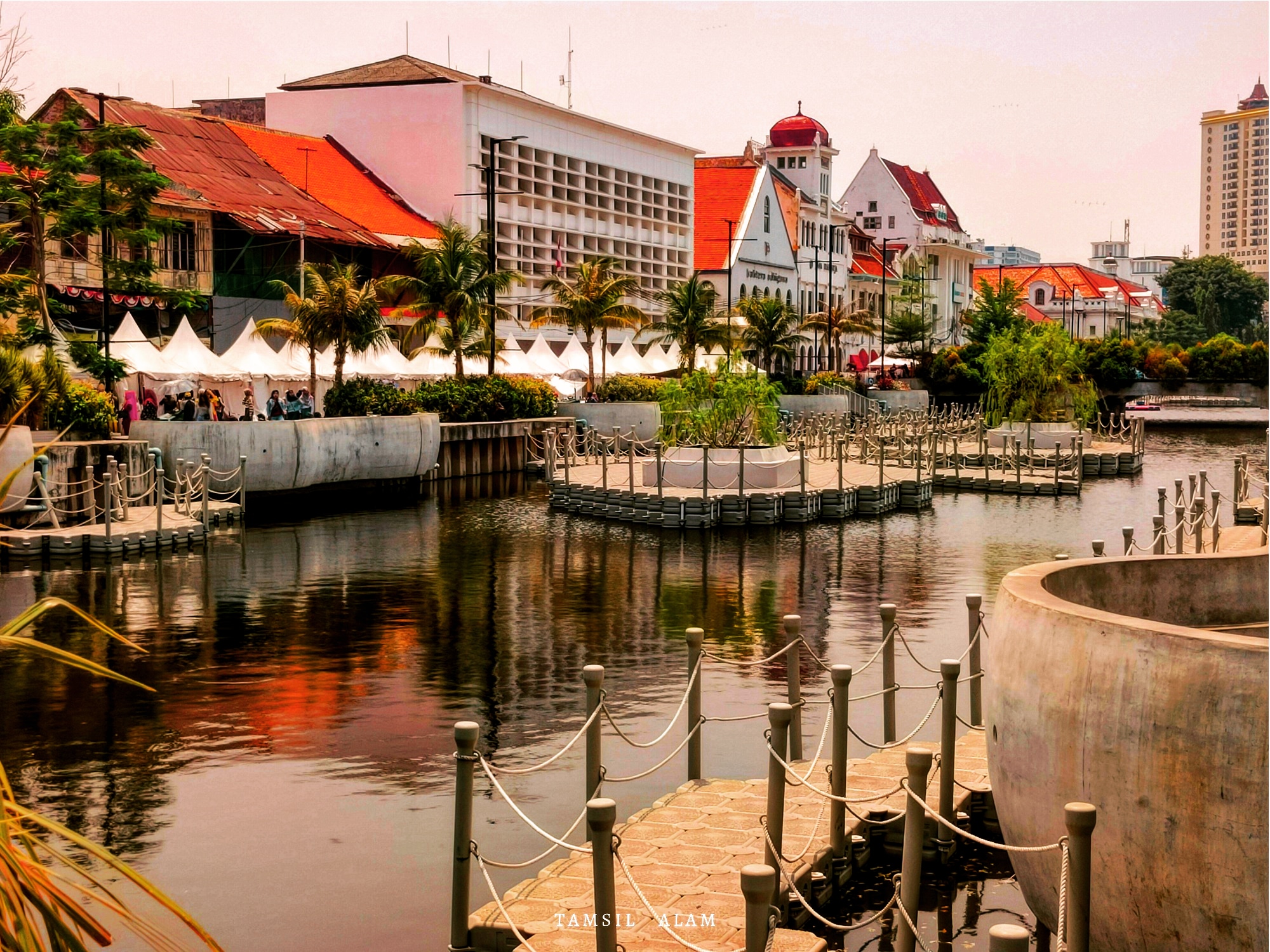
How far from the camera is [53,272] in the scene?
42562 millimetres

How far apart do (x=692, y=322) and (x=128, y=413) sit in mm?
33620

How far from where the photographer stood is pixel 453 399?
4172 centimetres

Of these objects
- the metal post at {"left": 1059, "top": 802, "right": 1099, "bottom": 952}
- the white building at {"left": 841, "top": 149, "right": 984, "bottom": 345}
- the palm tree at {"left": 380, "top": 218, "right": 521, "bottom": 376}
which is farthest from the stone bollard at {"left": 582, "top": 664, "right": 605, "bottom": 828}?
the white building at {"left": 841, "top": 149, "right": 984, "bottom": 345}

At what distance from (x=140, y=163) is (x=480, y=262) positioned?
13497 millimetres

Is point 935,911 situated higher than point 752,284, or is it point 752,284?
point 752,284

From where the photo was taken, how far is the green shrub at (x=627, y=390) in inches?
2044

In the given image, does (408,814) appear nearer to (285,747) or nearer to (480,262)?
(285,747)

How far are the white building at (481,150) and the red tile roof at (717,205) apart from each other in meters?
13.9

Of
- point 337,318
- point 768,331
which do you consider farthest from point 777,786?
point 768,331

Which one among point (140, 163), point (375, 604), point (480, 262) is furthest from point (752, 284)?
point (375, 604)

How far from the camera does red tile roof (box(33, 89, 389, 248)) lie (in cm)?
4978

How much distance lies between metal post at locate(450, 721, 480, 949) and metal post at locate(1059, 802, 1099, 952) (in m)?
2.98

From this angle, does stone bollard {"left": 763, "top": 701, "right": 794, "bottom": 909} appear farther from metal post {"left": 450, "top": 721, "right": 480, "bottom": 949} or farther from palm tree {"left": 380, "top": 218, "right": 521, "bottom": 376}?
palm tree {"left": 380, "top": 218, "right": 521, "bottom": 376}

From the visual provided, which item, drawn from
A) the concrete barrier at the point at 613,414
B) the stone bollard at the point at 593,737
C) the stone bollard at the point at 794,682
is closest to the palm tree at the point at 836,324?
the concrete barrier at the point at 613,414
